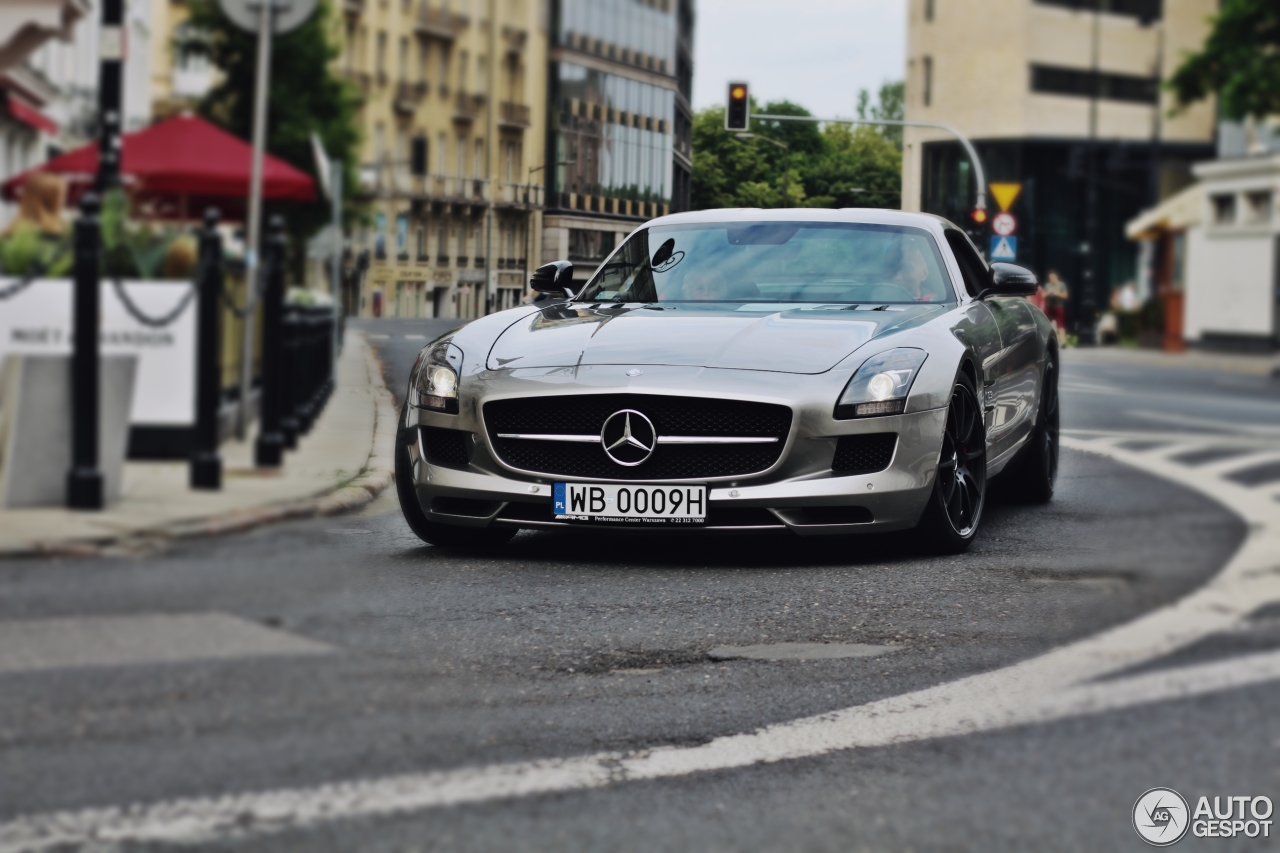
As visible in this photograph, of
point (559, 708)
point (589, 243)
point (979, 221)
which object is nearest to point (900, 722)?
point (559, 708)

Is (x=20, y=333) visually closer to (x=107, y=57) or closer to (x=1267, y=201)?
(x=107, y=57)

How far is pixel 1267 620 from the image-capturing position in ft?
5.44

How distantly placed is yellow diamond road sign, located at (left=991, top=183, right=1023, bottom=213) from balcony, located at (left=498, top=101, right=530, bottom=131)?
0.59 metres

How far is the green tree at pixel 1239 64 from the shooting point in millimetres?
1431

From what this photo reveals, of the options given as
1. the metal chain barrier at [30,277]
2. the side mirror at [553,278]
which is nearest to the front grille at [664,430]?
the side mirror at [553,278]

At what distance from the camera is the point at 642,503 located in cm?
409

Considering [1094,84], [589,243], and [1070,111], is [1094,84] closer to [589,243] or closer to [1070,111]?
[1070,111]

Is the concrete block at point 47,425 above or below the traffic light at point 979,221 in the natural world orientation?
below

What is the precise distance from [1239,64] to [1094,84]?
14 centimetres

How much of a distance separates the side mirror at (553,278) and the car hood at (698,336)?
65 centimetres

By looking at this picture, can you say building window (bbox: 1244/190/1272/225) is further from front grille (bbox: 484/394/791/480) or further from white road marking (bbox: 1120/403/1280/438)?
front grille (bbox: 484/394/791/480)

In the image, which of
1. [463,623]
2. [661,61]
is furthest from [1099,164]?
[463,623]

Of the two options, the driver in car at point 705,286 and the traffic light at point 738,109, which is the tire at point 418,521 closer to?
the driver in car at point 705,286

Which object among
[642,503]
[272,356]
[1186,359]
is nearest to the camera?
[1186,359]
